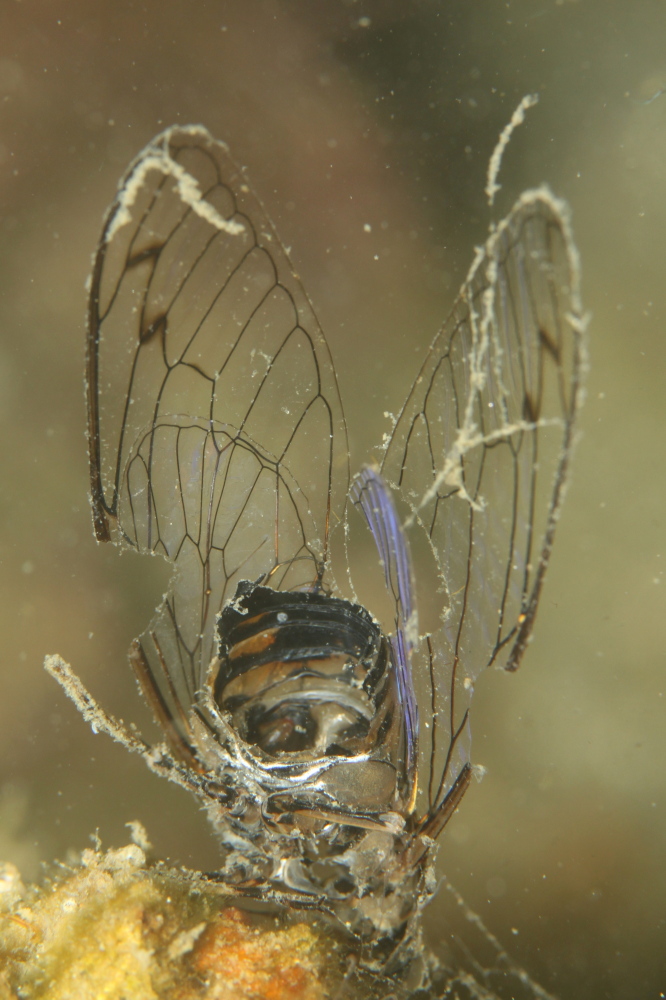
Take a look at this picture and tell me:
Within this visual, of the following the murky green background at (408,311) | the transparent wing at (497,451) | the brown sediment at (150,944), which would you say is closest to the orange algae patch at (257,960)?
the brown sediment at (150,944)

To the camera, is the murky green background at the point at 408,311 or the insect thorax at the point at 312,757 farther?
the murky green background at the point at 408,311

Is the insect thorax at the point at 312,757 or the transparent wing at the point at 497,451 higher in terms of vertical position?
the transparent wing at the point at 497,451

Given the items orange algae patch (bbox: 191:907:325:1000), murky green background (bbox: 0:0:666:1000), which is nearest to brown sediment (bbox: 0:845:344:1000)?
orange algae patch (bbox: 191:907:325:1000)

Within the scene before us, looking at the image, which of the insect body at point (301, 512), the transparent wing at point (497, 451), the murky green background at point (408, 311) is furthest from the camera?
the murky green background at point (408, 311)

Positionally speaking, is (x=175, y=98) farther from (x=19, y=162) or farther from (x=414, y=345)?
(x=414, y=345)

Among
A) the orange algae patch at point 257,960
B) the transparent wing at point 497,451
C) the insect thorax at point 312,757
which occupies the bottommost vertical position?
the orange algae patch at point 257,960

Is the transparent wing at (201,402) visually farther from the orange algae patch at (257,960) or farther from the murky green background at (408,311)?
the orange algae patch at (257,960)

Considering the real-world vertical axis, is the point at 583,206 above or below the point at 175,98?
below

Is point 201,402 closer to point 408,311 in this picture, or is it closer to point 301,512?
point 301,512

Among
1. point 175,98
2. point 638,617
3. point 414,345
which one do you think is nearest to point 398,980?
point 638,617
